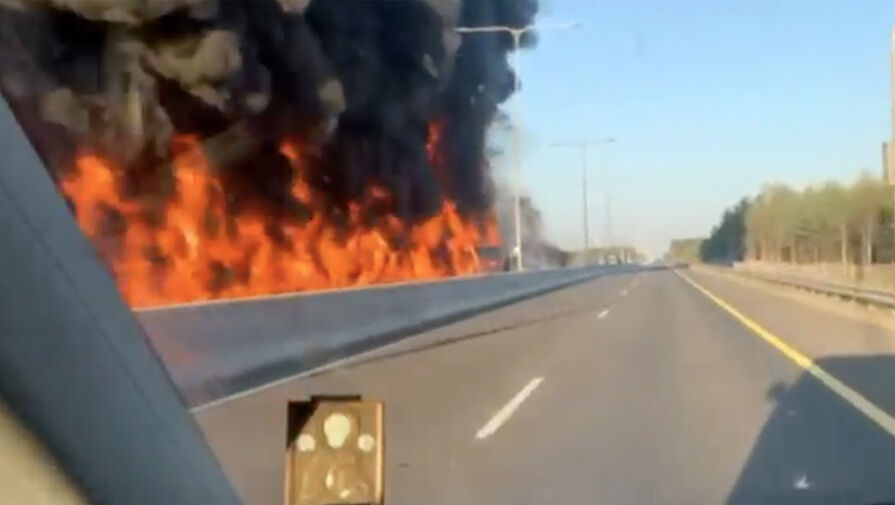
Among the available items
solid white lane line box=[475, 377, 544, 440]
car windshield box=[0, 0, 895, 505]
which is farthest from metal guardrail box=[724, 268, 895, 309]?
solid white lane line box=[475, 377, 544, 440]

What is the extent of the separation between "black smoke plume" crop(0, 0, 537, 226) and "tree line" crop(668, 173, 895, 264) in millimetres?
2741

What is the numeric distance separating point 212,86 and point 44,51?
4375 millimetres

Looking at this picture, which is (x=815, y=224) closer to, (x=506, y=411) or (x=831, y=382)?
(x=831, y=382)

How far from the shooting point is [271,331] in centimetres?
1631

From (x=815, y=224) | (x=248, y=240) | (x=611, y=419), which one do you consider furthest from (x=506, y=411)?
(x=248, y=240)

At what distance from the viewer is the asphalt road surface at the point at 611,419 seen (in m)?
8.08

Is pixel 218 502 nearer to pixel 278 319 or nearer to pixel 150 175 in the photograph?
pixel 278 319

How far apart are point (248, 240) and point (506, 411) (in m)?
16.0

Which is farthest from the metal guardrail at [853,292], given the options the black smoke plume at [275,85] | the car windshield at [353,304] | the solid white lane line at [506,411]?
the solid white lane line at [506,411]

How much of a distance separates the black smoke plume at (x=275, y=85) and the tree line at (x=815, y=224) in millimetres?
2741

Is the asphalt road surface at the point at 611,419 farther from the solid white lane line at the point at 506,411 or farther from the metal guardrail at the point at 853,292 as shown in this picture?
the metal guardrail at the point at 853,292

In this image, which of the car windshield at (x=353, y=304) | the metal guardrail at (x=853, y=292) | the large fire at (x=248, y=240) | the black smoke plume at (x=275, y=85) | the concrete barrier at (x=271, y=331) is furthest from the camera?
the metal guardrail at (x=853, y=292)

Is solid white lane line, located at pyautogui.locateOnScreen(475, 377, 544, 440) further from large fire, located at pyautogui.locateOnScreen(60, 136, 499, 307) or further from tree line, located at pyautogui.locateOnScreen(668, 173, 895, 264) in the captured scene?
large fire, located at pyautogui.locateOnScreen(60, 136, 499, 307)

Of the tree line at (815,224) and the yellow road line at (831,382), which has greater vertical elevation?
the tree line at (815,224)
